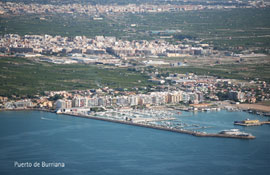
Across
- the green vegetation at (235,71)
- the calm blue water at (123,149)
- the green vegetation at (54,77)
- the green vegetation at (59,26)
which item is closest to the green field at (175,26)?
the green vegetation at (59,26)

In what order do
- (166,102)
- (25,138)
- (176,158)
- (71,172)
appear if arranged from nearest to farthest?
(71,172) < (176,158) < (25,138) < (166,102)

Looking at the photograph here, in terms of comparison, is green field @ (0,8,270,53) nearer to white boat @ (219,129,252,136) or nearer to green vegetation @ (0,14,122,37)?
green vegetation @ (0,14,122,37)

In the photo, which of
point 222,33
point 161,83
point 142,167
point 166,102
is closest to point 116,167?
point 142,167

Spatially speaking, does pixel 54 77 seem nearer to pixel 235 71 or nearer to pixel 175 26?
pixel 235 71

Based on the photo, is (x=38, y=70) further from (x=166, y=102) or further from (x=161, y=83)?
(x=166, y=102)

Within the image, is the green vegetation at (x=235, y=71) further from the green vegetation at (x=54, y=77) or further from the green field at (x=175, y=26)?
the green field at (x=175, y=26)

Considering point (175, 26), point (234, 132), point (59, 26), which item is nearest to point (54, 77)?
point (234, 132)
